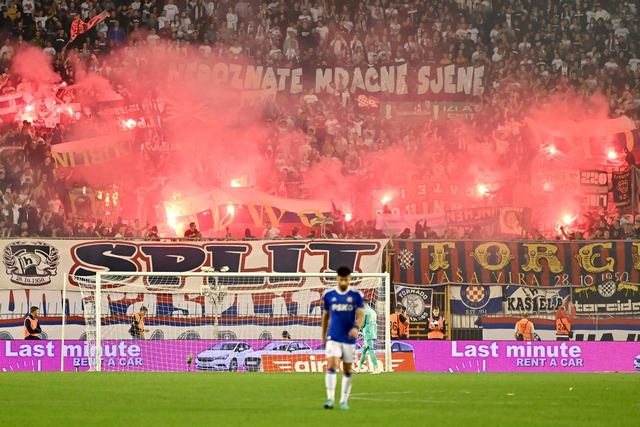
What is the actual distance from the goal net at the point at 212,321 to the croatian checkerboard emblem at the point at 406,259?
1132 mm

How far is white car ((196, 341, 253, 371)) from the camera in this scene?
1086 inches

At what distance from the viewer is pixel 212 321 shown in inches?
1156

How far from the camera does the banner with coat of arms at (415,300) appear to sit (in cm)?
3034

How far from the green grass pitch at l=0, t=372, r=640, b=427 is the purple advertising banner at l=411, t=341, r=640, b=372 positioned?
6225 millimetres

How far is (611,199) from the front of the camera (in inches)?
1359

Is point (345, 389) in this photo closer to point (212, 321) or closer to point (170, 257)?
point (212, 321)

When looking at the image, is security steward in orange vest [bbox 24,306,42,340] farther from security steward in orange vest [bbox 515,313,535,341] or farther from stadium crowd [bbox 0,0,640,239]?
security steward in orange vest [bbox 515,313,535,341]

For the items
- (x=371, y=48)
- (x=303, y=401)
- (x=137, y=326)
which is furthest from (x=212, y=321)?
(x=303, y=401)

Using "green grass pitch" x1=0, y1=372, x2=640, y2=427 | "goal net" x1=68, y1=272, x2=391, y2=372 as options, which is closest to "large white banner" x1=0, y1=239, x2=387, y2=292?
"goal net" x1=68, y1=272, x2=391, y2=372

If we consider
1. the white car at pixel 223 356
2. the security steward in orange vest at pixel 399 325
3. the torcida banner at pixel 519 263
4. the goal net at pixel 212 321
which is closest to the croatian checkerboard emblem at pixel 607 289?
the torcida banner at pixel 519 263

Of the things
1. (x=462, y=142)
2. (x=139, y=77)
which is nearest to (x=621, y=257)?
(x=462, y=142)

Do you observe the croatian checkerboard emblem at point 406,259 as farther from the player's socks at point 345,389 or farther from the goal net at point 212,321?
the player's socks at point 345,389

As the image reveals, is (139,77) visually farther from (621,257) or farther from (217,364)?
(621,257)

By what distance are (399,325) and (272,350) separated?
12.6ft
